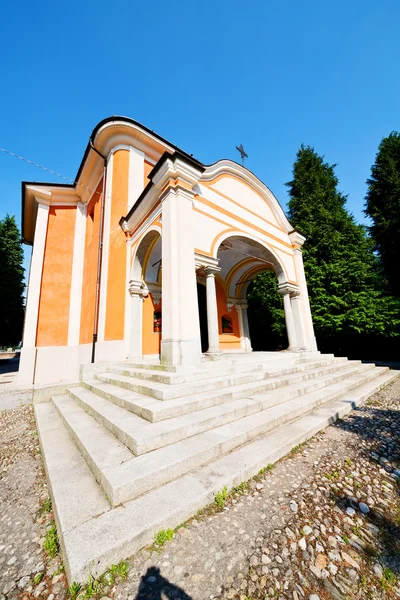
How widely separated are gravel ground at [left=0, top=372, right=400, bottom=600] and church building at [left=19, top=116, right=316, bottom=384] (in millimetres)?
2942

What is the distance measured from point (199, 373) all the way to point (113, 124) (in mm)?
11047

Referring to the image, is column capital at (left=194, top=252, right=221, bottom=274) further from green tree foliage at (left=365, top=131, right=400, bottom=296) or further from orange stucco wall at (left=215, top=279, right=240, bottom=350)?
green tree foliage at (left=365, top=131, right=400, bottom=296)

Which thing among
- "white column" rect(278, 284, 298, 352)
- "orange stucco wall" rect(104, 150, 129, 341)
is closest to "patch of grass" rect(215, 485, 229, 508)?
"orange stucco wall" rect(104, 150, 129, 341)

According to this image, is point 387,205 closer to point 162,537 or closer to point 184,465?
point 184,465

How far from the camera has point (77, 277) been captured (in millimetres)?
11727

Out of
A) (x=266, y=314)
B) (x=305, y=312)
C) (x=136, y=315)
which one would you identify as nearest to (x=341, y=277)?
(x=305, y=312)

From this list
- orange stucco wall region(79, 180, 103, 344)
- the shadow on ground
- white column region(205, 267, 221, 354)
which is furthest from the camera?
orange stucco wall region(79, 180, 103, 344)

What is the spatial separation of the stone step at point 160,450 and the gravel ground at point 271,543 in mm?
454

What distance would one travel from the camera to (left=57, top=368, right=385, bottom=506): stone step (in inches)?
83.1

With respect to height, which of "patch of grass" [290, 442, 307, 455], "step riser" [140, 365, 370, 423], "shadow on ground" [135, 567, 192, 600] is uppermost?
"step riser" [140, 365, 370, 423]

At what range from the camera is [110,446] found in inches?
110

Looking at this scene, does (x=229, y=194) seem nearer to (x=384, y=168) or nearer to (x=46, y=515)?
(x=46, y=515)

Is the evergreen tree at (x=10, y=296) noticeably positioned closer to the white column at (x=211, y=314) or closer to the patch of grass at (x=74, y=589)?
the white column at (x=211, y=314)

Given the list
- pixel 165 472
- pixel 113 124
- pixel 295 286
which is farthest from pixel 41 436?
pixel 113 124
